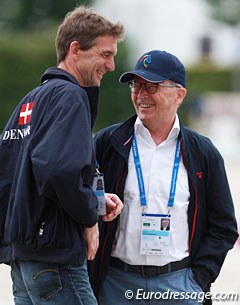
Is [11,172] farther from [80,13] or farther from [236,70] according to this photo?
[236,70]

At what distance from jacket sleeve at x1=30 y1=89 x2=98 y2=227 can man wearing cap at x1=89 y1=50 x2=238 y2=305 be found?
72cm

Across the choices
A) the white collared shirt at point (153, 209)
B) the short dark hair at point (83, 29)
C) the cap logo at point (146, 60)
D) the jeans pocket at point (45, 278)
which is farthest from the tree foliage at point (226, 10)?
the jeans pocket at point (45, 278)

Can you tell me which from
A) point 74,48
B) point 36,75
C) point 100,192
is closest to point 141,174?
point 100,192

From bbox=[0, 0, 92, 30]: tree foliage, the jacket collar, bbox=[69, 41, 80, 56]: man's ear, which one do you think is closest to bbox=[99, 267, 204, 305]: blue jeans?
the jacket collar

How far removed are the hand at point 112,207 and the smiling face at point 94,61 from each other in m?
0.56

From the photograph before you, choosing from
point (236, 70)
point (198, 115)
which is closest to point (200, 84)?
point (236, 70)

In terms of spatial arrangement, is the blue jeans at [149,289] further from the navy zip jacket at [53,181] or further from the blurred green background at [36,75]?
the blurred green background at [36,75]

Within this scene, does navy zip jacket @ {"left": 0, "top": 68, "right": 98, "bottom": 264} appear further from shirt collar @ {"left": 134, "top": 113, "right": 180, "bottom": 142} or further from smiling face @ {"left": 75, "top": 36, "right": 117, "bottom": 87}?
shirt collar @ {"left": 134, "top": 113, "right": 180, "bottom": 142}

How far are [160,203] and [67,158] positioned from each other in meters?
0.96

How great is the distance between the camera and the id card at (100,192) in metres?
4.28

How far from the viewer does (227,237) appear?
15.7ft

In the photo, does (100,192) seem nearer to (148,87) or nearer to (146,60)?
(148,87)

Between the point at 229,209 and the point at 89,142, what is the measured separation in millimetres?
1179

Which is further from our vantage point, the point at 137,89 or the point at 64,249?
the point at 137,89
